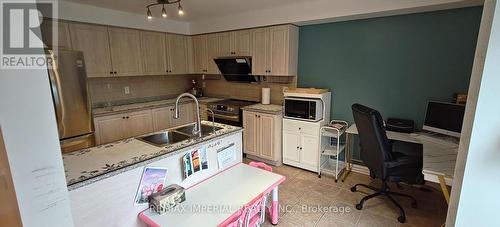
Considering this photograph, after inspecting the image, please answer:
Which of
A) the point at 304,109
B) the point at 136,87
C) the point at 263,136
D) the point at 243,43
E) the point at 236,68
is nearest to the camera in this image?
the point at 304,109

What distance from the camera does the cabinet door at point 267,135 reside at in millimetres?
3488

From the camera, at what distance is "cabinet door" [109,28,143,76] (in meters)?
3.55

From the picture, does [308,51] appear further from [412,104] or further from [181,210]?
[181,210]

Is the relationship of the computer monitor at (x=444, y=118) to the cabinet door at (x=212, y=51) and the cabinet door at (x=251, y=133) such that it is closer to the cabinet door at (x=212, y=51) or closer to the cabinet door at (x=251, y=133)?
the cabinet door at (x=251, y=133)

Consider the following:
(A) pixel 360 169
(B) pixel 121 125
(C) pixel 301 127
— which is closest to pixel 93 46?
(B) pixel 121 125

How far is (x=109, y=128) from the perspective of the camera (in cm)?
336

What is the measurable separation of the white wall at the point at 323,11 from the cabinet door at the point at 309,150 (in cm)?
161

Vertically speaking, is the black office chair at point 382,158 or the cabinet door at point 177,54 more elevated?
the cabinet door at point 177,54

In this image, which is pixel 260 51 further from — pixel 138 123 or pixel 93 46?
pixel 93 46

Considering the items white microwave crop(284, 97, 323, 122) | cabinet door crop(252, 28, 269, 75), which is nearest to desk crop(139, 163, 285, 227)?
white microwave crop(284, 97, 323, 122)

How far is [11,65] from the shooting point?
78 centimetres

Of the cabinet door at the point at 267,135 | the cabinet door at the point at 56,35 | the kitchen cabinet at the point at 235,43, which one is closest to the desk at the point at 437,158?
the cabinet door at the point at 267,135

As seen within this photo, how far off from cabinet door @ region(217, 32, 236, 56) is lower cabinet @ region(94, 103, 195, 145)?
118cm

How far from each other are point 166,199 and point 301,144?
2.27 m
